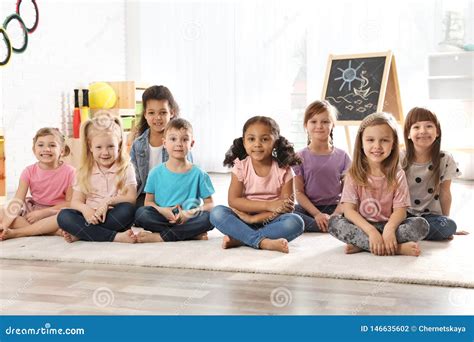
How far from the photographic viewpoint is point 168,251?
226cm

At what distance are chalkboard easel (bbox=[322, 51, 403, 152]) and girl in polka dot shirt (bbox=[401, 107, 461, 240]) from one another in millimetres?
1558

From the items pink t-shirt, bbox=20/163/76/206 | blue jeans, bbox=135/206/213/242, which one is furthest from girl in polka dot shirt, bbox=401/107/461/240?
pink t-shirt, bbox=20/163/76/206

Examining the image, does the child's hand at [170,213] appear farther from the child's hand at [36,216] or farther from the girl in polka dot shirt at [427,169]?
the girl in polka dot shirt at [427,169]

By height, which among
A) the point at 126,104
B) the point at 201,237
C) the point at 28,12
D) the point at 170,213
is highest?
the point at 28,12

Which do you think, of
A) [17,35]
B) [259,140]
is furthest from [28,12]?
[259,140]

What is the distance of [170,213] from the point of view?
8.09 feet

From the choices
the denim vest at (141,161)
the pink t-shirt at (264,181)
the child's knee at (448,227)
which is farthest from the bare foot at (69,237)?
the child's knee at (448,227)

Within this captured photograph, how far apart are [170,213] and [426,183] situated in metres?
0.97

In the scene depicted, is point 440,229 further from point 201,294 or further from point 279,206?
point 201,294

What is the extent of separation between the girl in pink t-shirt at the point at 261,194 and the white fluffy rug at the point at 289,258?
7cm

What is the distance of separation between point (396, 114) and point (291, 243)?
2.01m

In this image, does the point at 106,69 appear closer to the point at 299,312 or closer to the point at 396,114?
the point at 396,114

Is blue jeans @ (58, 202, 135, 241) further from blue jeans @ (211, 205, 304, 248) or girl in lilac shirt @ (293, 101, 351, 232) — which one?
girl in lilac shirt @ (293, 101, 351, 232)

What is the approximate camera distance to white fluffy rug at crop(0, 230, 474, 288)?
192cm
